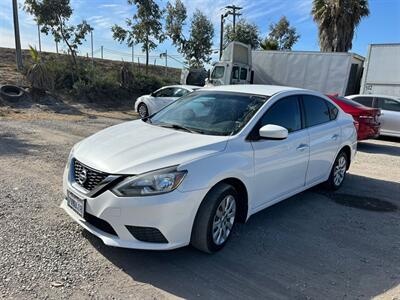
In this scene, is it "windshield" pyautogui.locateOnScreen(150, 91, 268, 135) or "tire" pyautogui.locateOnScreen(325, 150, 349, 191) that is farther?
"tire" pyautogui.locateOnScreen(325, 150, 349, 191)

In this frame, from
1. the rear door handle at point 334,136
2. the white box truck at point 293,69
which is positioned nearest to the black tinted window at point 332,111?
the rear door handle at point 334,136

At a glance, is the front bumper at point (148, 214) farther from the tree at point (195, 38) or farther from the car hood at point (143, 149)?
the tree at point (195, 38)

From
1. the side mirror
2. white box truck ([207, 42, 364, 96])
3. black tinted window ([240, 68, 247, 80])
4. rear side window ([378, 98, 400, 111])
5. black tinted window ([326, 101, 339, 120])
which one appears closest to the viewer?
the side mirror

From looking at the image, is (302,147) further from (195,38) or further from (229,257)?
(195,38)

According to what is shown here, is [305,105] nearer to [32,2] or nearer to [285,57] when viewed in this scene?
[285,57]

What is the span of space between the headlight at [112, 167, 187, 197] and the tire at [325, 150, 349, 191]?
3452 mm

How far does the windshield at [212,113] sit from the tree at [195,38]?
76.2ft

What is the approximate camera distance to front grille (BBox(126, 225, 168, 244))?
3.14 metres

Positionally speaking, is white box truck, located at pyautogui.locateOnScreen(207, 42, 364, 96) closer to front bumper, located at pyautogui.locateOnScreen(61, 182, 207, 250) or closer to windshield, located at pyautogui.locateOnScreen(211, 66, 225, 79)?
windshield, located at pyautogui.locateOnScreen(211, 66, 225, 79)

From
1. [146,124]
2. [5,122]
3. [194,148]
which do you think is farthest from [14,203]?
[5,122]

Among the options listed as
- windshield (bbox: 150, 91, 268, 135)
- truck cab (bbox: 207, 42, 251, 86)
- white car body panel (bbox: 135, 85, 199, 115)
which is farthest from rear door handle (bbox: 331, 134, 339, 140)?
truck cab (bbox: 207, 42, 251, 86)

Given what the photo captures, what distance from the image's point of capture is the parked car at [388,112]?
1166 cm

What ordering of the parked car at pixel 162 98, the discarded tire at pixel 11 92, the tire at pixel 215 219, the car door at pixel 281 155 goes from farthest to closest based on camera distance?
the discarded tire at pixel 11 92 → the parked car at pixel 162 98 → the car door at pixel 281 155 → the tire at pixel 215 219

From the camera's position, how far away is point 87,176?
3.41m
